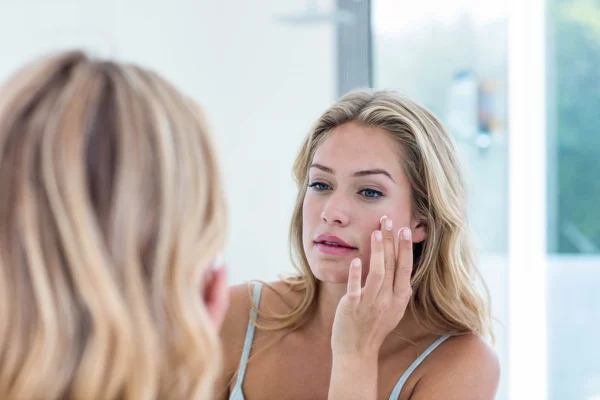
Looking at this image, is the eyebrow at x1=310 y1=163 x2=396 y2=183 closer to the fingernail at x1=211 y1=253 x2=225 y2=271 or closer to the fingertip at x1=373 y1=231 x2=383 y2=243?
the fingertip at x1=373 y1=231 x2=383 y2=243

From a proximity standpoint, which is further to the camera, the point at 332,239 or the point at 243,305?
the point at 243,305

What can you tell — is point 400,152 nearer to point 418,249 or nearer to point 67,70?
point 418,249

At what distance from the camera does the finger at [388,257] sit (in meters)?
1.25

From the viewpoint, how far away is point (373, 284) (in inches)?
48.5

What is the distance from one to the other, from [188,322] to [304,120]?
5.54 feet

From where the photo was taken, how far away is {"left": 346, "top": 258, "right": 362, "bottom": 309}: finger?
1.19m

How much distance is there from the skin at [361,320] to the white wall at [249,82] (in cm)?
92

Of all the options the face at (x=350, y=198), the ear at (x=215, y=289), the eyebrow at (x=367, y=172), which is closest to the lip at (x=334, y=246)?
the face at (x=350, y=198)

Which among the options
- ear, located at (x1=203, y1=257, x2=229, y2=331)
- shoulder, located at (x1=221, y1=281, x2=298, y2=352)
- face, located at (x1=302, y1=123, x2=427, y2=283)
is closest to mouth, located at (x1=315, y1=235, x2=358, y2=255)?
face, located at (x1=302, y1=123, x2=427, y2=283)

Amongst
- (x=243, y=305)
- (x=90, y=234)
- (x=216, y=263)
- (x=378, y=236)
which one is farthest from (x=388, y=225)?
(x=90, y=234)

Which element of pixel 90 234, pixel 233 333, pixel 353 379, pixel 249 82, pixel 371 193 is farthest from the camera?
pixel 249 82

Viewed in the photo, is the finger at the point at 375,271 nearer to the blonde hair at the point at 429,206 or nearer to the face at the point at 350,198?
the face at the point at 350,198

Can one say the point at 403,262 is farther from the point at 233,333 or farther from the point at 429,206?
the point at 233,333

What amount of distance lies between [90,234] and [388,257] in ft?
2.45
